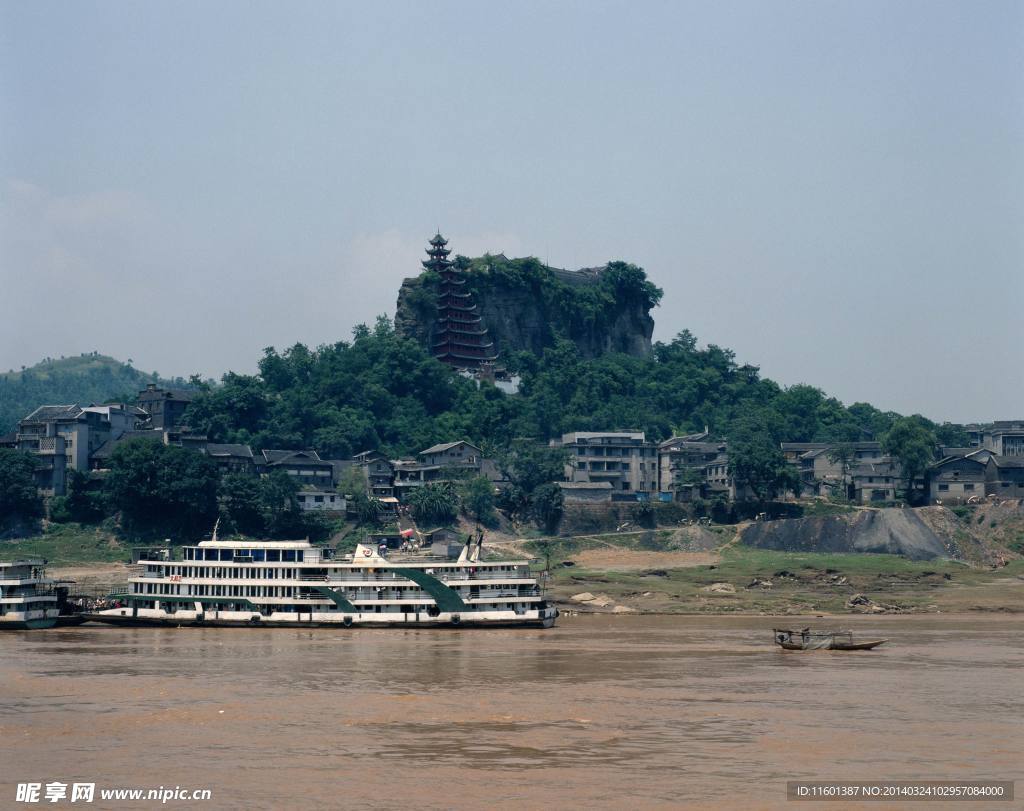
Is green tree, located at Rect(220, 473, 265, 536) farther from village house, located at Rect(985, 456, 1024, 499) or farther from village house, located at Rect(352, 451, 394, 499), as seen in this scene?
village house, located at Rect(985, 456, 1024, 499)

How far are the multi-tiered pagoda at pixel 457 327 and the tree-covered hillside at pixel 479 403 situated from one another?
3894 mm

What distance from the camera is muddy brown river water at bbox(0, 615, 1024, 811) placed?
39344 millimetres

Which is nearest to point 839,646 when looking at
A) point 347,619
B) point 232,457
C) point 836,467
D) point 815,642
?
point 815,642

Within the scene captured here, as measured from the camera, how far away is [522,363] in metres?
167

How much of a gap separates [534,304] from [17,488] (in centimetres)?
7366

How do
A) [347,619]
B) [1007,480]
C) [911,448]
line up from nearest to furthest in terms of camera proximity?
[347,619] < [1007,480] < [911,448]

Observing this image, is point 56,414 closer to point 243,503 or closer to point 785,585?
point 243,503

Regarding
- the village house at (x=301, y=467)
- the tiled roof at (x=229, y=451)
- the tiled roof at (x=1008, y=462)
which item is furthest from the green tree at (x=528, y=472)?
the tiled roof at (x=1008, y=462)

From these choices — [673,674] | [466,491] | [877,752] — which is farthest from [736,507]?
[877,752]

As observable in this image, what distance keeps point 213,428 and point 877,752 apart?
10446 centimetres

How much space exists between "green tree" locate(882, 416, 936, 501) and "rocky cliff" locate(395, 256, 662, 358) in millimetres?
54181

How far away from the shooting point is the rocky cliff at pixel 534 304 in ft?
552

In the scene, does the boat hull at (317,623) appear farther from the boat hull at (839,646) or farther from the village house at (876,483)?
the village house at (876,483)

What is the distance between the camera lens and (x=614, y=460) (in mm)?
135125
